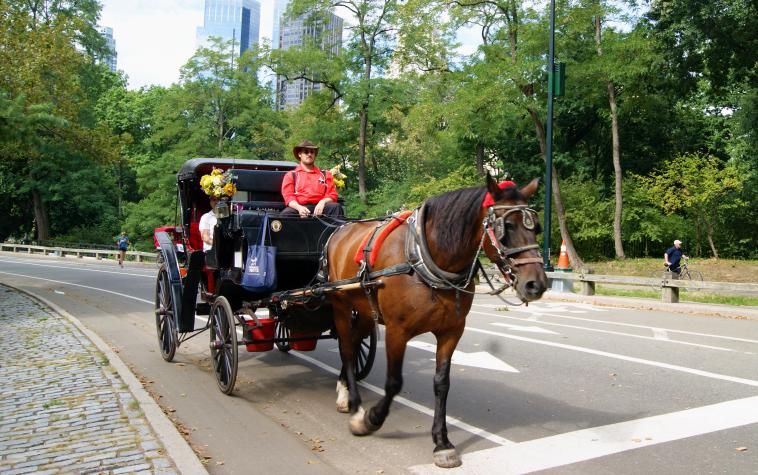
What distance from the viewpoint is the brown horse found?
14.7 ft

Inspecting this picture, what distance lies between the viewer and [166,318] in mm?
8758

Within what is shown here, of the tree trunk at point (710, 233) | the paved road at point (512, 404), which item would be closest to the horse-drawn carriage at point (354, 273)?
the paved road at point (512, 404)

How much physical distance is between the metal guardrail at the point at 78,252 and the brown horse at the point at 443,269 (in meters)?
34.2

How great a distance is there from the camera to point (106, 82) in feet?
189

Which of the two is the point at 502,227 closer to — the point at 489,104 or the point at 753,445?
the point at 753,445

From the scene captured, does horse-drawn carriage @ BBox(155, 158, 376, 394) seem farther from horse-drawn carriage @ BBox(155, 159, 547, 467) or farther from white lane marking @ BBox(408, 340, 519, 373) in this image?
white lane marking @ BBox(408, 340, 519, 373)

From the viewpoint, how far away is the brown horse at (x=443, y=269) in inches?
176

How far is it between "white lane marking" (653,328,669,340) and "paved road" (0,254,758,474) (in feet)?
0.07

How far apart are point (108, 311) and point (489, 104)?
1851 centimetres

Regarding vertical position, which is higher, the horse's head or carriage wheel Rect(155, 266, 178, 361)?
the horse's head

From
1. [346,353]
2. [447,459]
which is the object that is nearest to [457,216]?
[447,459]

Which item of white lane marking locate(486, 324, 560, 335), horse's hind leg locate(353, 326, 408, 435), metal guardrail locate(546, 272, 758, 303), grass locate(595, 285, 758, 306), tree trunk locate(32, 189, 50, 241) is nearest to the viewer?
horse's hind leg locate(353, 326, 408, 435)

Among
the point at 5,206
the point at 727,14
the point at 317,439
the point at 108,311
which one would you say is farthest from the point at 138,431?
the point at 5,206

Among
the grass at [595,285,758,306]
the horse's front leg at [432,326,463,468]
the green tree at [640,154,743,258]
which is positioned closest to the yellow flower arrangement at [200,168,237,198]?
the horse's front leg at [432,326,463,468]
